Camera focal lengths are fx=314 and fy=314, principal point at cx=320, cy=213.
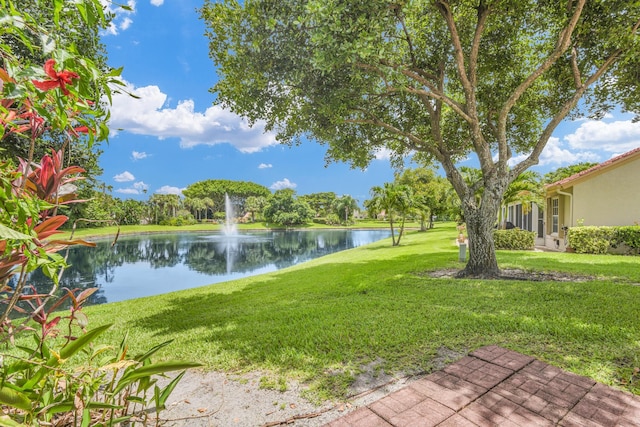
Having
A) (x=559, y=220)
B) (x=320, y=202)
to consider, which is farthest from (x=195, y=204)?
(x=559, y=220)

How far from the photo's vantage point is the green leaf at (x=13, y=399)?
109 centimetres

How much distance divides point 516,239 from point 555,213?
15.1 feet

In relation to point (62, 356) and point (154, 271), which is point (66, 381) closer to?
point (62, 356)

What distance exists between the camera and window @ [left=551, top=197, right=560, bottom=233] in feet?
53.3

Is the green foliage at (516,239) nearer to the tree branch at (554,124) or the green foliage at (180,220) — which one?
the tree branch at (554,124)

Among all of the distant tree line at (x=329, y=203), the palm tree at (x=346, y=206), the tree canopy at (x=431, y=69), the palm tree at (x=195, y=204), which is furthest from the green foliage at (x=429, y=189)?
A: the palm tree at (x=195, y=204)

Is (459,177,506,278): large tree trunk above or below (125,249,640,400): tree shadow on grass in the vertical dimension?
above

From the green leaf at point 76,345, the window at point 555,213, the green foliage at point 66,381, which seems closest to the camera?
the green foliage at point 66,381

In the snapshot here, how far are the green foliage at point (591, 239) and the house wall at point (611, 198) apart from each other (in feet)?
4.88

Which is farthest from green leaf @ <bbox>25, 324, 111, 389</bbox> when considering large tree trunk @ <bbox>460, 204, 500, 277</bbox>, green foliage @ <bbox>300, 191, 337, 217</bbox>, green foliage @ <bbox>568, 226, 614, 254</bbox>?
green foliage @ <bbox>300, 191, 337, 217</bbox>

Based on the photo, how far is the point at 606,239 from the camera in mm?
11641

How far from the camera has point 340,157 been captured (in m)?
9.91

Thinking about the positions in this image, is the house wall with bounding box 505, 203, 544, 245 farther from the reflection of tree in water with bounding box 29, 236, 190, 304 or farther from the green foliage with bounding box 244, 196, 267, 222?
the green foliage with bounding box 244, 196, 267, 222

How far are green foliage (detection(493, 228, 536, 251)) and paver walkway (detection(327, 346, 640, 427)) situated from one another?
12819 millimetres
